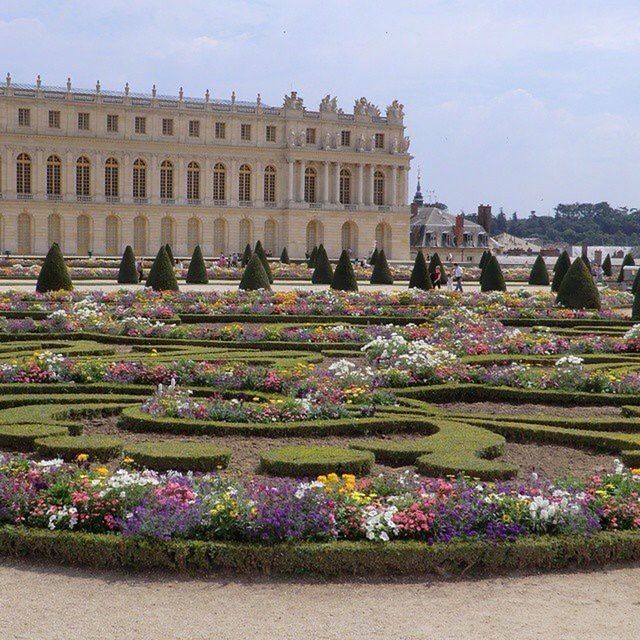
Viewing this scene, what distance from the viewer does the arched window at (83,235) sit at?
6350 cm

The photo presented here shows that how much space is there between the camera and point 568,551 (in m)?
6.25

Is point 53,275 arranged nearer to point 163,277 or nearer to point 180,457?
point 163,277

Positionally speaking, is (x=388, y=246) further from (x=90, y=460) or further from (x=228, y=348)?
(x=90, y=460)

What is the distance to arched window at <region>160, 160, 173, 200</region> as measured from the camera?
65188 mm

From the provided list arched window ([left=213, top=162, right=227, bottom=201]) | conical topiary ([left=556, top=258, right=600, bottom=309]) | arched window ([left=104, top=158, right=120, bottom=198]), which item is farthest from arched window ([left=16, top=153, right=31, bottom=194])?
conical topiary ([left=556, top=258, right=600, bottom=309])

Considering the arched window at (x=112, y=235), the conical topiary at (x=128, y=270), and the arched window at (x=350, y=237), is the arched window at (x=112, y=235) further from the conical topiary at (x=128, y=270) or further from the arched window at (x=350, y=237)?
the conical topiary at (x=128, y=270)

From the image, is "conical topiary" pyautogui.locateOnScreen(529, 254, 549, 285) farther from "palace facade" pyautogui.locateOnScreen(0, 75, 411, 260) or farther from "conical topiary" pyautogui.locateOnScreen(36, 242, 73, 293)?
"palace facade" pyautogui.locateOnScreen(0, 75, 411, 260)

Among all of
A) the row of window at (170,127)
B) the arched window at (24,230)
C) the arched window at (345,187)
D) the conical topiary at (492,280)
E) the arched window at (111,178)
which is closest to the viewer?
the conical topiary at (492,280)

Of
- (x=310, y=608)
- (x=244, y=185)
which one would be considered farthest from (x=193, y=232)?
(x=310, y=608)

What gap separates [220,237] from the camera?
66562 mm

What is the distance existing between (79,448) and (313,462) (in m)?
1.81

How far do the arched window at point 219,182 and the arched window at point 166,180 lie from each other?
9.16 ft

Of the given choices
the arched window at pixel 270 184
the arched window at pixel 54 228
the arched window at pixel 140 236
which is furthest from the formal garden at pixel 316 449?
the arched window at pixel 270 184

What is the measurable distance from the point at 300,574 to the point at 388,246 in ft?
210
